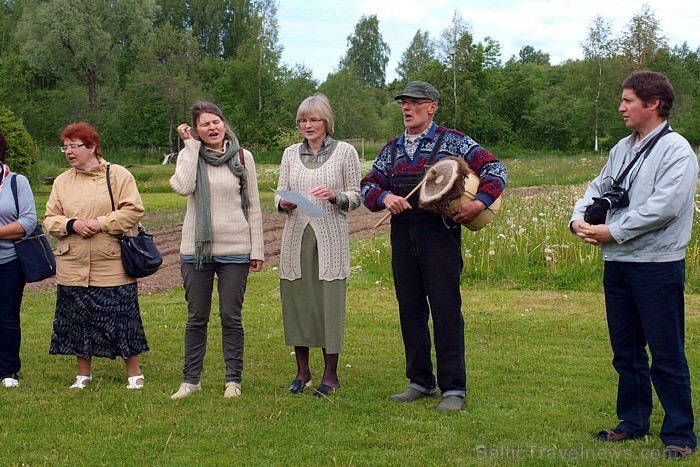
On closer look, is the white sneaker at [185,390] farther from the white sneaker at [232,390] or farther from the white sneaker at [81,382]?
the white sneaker at [81,382]

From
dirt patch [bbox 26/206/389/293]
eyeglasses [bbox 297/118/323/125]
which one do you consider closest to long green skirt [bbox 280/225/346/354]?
eyeglasses [bbox 297/118/323/125]

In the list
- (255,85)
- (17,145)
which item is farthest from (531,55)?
(17,145)

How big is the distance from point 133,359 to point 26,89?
59427 millimetres

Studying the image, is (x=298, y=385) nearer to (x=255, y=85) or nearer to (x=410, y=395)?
(x=410, y=395)

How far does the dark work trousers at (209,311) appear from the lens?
5.77 metres

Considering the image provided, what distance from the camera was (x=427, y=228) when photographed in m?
5.38

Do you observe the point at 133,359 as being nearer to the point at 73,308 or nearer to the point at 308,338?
the point at 73,308

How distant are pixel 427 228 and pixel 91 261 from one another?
2.41m

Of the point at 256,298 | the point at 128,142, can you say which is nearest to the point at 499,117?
the point at 128,142

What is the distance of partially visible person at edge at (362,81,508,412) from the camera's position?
5371 mm

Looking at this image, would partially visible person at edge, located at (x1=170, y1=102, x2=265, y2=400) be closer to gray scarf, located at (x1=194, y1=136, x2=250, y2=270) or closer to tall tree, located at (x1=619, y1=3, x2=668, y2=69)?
gray scarf, located at (x1=194, y1=136, x2=250, y2=270)

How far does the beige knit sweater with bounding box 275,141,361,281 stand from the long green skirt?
1.9 inches

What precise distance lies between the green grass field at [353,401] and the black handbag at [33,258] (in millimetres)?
808

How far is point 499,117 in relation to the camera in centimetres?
5612
